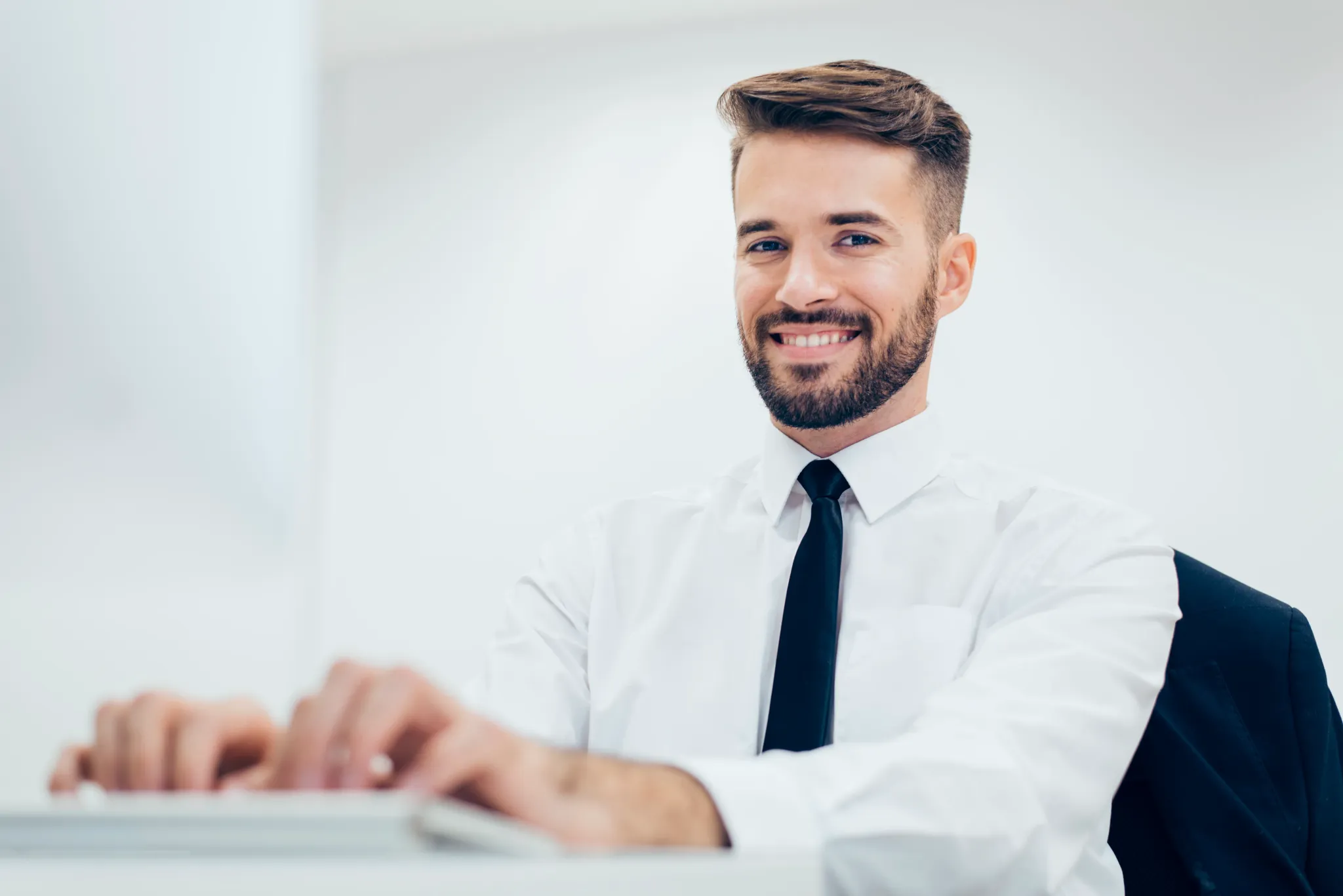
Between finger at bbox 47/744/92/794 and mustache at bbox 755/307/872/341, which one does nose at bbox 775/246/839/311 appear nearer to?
mustache at bbox 755/307/872/341

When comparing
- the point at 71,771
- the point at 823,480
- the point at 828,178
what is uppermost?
the point at 828,178

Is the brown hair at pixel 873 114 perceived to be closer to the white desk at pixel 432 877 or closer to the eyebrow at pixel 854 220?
the eyebrow at pixel 854 220

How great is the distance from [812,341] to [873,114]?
0.94 feet

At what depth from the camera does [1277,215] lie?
2.65m

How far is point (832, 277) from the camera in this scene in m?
1.42

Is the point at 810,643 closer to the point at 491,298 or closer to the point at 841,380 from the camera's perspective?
the point at 841,380

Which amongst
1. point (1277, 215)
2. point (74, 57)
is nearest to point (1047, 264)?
point (1277, 215)

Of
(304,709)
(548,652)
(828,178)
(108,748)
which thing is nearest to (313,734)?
(304,709)

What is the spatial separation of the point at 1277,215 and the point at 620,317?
1525mm

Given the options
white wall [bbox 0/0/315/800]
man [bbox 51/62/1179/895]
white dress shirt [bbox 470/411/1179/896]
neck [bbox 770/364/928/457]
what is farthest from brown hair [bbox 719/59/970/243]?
white wall [bbox 0/0/315/800]

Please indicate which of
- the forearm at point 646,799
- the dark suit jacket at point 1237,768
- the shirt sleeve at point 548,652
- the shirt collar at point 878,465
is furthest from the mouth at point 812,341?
the forearm at point 646,799

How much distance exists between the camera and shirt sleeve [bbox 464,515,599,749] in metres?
1.28

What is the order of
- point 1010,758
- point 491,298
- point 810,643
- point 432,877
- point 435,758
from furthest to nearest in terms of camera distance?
point 491,298 → point 810,643 → point 1010,758 → point 435,758 → point 432,877

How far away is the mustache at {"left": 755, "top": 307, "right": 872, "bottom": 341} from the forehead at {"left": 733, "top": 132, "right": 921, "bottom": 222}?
0.11 metres
